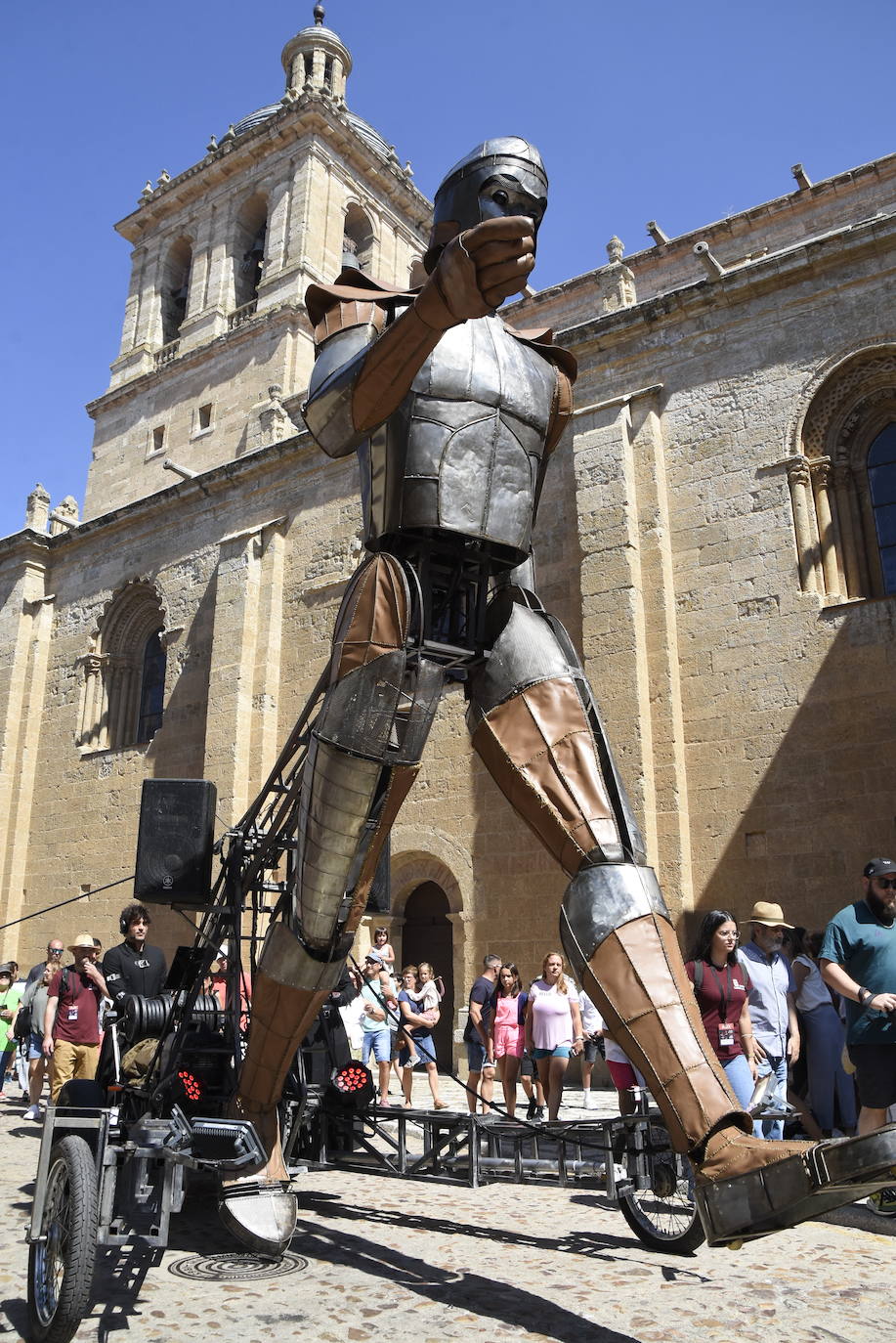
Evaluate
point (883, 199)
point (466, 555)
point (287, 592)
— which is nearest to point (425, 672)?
point (466, 555)

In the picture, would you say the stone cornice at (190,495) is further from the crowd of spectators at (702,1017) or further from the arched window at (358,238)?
the arched window at (358,238)

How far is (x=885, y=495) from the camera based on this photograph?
1125cm

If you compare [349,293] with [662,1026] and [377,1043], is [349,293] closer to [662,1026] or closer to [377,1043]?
[662,1026]

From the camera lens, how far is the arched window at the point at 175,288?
26.0 metres

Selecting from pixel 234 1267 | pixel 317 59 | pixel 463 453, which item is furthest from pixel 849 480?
pixel 317 59

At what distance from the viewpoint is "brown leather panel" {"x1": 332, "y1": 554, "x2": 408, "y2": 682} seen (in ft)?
11.0

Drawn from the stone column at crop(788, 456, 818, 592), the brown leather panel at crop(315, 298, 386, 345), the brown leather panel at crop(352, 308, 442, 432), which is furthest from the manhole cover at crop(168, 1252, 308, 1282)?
the stone column at crop(788, 456, 818, 592)

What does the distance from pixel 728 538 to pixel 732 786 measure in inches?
111

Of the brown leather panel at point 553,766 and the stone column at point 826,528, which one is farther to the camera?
the stone column at point 826,528

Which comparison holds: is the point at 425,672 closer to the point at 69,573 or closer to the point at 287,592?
the point at 287,592

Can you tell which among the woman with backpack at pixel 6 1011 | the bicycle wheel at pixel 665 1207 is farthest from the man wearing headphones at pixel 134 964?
the woman with backpack at pixel 6 1011

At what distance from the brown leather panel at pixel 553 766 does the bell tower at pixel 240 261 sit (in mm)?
18681

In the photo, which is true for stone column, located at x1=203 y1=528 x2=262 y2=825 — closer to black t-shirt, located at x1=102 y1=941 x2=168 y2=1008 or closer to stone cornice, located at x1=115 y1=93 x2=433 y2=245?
black t-shirt, located at x1=102 y1=941 x2=168 y2=1008

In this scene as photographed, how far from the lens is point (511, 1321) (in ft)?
9.39
